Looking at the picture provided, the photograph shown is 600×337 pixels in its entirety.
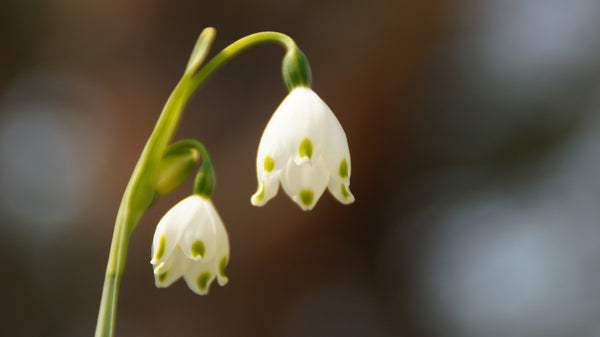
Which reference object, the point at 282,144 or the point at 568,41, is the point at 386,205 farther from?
the point at 282,144

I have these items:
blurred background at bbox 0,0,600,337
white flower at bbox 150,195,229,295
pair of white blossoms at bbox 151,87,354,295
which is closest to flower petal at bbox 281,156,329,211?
pair of white blossoms at bbox 151,87,354,295

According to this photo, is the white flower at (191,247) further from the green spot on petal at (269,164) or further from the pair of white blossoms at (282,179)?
the green spot on petal at (269,164)

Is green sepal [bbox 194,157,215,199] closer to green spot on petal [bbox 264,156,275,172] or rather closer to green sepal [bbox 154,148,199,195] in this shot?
green sepal [bbox 154,148,199,195]

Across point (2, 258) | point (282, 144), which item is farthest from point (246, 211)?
point (282, 144)

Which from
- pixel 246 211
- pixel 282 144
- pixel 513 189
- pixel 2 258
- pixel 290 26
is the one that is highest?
pixel 290 26

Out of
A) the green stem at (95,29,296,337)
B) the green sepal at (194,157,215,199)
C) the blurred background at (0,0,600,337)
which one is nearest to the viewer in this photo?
the green stem at (95,29,296,337)

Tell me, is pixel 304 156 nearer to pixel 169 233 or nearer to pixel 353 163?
pixel 169 233

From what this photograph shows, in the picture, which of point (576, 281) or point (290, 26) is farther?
point (576, 281)
